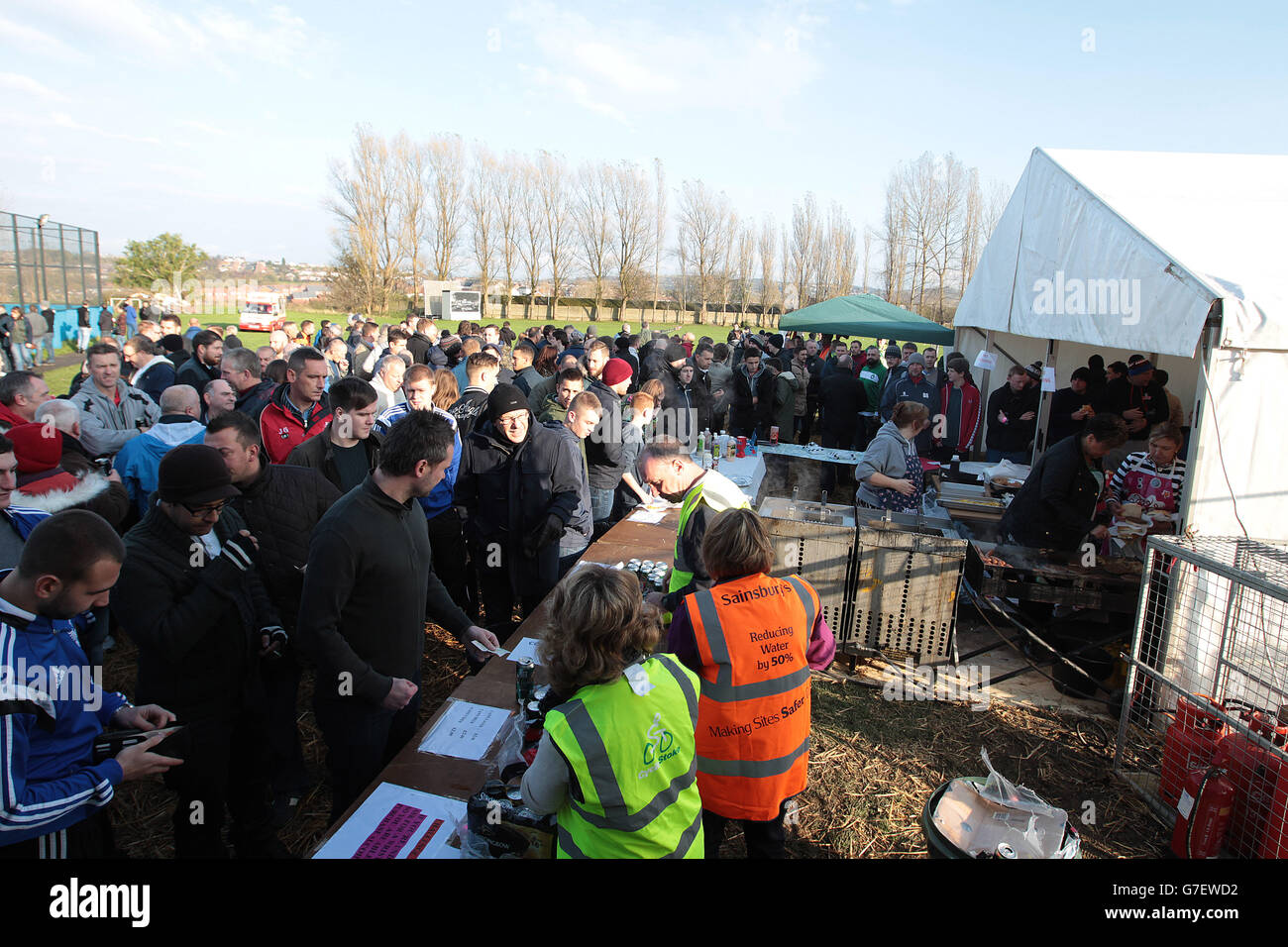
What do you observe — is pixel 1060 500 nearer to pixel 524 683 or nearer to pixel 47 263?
pixel 524 683

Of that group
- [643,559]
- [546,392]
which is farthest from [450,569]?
[546,392]

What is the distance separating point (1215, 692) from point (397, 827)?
160 inches

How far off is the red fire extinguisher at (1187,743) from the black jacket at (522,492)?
11.2 feet

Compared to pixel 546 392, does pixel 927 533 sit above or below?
below

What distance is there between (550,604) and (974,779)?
1973 millimetres

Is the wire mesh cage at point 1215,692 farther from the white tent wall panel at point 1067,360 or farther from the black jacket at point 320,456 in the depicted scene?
the white tent wall panel at point 1067,360

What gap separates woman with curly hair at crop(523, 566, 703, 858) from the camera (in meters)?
1.68

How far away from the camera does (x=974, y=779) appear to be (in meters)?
2.71

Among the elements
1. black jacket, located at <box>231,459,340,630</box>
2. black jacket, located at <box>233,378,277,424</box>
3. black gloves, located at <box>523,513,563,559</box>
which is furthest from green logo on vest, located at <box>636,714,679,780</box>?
black jacket, located at <box>233,378,277,424</box>

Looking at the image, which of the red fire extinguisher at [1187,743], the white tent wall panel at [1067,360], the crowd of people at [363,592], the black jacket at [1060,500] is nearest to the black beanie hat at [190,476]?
the crowd of people at [363,592]

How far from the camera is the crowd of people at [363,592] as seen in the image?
178cm

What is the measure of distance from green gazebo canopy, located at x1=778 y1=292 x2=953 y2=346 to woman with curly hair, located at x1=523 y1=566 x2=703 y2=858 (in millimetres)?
13417
